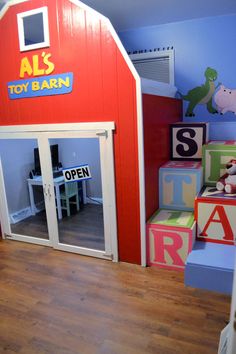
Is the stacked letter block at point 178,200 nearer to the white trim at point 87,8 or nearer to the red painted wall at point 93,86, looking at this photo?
the red painted wall at point 93,86

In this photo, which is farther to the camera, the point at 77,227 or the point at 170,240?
the point at 77,227

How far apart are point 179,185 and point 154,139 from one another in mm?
542

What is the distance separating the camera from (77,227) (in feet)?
11.5

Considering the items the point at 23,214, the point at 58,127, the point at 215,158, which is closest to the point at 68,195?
the point at 23,214

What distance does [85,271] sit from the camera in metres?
2.65

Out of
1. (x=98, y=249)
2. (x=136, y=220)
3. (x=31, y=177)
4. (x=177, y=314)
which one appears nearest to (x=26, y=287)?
(x=98, y=249)

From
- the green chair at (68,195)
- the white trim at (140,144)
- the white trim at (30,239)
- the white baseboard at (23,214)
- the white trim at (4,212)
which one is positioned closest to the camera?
the white trim at (140,144)

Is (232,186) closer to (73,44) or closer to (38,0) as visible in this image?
(73,44)

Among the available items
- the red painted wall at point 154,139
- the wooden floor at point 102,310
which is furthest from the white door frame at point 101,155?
the red painted wall at point 154,139

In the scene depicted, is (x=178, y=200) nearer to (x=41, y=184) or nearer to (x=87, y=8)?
(x=41, y=184)

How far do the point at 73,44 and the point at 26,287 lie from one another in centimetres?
224

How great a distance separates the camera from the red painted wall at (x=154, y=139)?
8.34 ft

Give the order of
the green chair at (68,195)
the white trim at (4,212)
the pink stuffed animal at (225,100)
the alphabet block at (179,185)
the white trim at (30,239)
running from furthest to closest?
the green chair at (68,195)
the pink stuffed animal at (225,100)
the white trim at (4,212)
the white trim at (30,239)
the alphabet block at (179,185)

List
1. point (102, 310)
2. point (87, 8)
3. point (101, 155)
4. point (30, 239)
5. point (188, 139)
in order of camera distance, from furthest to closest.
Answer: point (30, 239), point (188, 139), point (101, 155), point (87, 8), point (102, 310)
